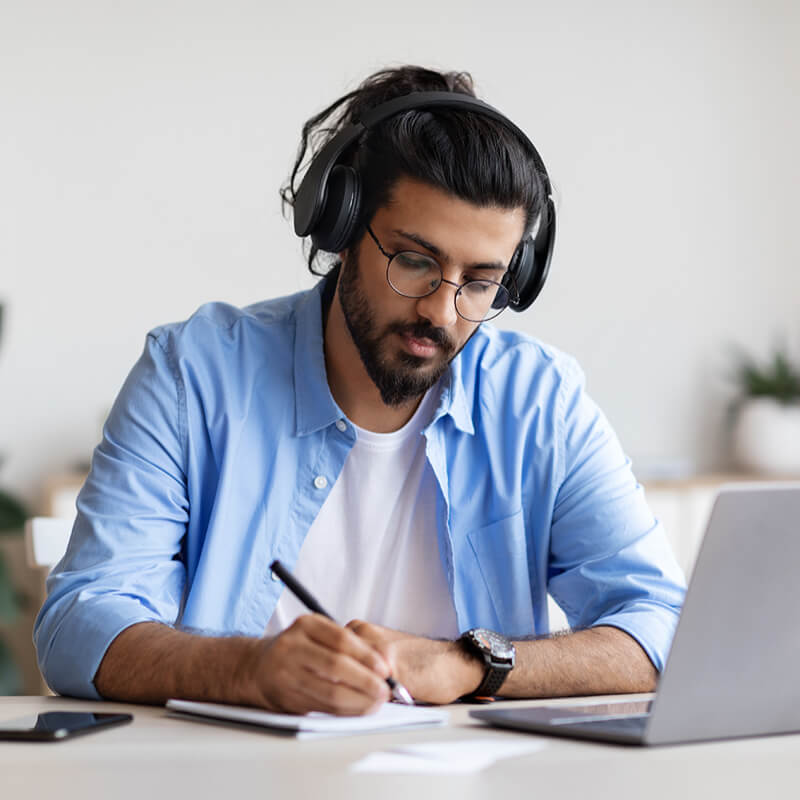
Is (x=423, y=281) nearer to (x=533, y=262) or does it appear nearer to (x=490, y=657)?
(x=533, y=262)

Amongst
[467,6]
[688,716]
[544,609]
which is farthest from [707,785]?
[467,6]

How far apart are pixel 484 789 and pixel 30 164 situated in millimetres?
2742

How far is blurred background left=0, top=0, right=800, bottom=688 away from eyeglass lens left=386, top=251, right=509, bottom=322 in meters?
1.77

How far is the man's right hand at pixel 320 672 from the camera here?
3.03 ft

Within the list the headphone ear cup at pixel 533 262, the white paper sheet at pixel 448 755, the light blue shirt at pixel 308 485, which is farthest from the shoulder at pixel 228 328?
the white paper sheet at pixel 448 755

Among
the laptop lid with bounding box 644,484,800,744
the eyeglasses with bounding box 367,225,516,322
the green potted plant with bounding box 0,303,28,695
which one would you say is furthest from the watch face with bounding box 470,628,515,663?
the green potted plant with bounding box 0,303,28,695

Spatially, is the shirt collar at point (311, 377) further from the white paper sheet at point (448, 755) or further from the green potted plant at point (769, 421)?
the green potted plant at point (769, 421)

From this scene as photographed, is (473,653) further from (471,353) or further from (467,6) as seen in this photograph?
(467,6)

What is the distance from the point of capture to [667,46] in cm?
360

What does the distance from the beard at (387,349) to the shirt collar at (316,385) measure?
0.17 ft

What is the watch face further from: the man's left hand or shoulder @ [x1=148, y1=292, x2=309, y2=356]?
shoulder @ [x1=148, y1=292, x2=309, y2=356]

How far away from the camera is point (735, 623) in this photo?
33.0 inches

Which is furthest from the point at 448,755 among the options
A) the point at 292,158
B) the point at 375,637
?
the point at 292,158

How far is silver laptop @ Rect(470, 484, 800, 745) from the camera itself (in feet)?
2.67
